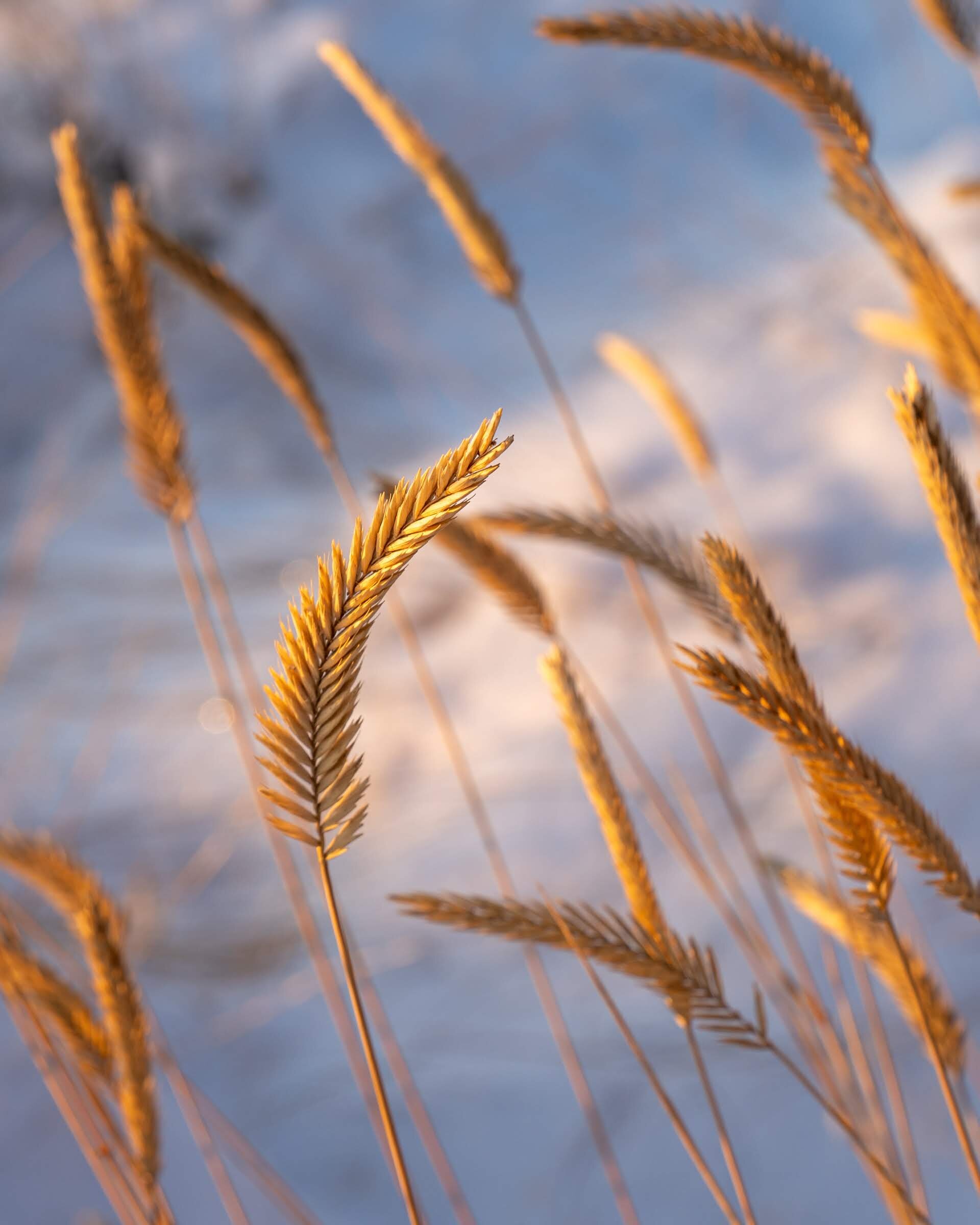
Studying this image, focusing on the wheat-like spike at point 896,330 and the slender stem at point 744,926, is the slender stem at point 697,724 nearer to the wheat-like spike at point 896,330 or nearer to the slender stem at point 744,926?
the slender stem at point 744,926

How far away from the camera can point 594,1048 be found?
7.30ft

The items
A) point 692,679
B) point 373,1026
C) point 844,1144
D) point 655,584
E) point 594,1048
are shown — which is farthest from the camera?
point 655,584

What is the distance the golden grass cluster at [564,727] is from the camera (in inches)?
13.0

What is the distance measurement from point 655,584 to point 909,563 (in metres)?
0.66

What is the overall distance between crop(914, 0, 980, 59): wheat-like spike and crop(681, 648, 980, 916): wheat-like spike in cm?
83

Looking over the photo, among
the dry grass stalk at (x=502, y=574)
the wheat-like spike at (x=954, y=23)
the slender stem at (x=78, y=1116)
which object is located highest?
the wheat-like spike at (x=954, y=23)

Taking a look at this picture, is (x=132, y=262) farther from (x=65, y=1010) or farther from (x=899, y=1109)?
(x=899, y=1109)

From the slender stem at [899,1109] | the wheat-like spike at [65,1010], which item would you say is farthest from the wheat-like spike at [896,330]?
the wheat-like spike at [65,1010]

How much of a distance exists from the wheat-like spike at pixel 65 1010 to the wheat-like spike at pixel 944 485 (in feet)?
2.12

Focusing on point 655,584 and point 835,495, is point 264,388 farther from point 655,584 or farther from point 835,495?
point 835,495

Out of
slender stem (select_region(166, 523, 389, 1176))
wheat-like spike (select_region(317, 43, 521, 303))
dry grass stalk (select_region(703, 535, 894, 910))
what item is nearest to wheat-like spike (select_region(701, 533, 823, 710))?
dry grass stalk (select_region(703, 535, 894, 910))

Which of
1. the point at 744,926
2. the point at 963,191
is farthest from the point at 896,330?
the point at 744,926

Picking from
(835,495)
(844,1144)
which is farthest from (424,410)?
(844,1144)

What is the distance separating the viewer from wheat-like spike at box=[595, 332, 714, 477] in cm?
133
